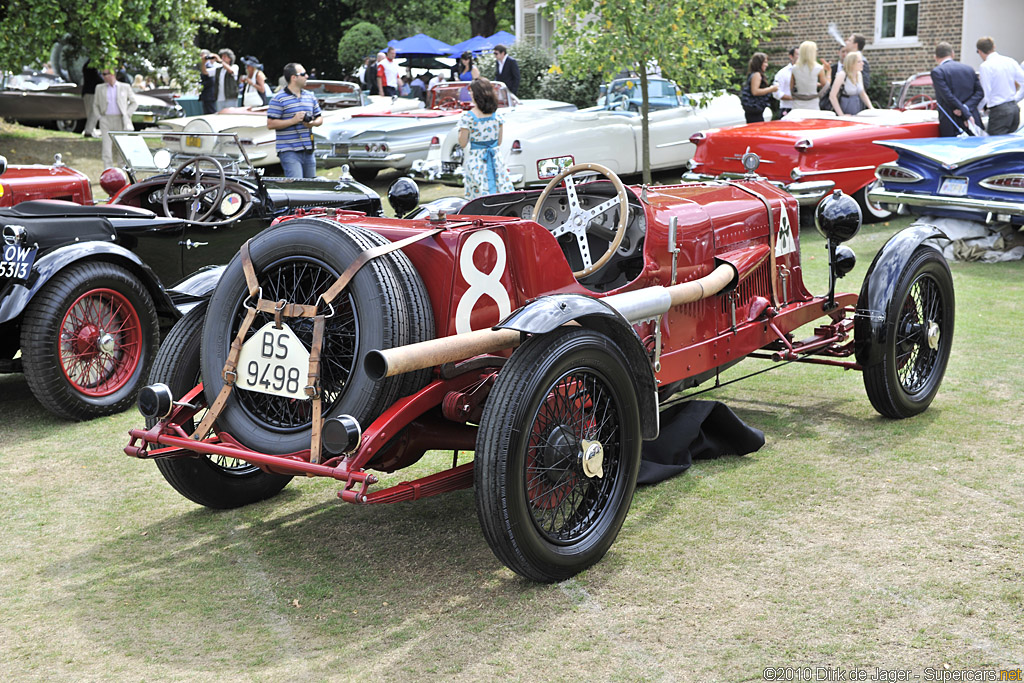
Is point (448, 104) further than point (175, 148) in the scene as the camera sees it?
Yes

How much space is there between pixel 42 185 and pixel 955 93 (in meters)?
9.44

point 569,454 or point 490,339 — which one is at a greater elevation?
point 490,339

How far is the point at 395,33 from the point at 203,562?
130 ft

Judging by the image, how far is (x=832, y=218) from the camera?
17.7 ft

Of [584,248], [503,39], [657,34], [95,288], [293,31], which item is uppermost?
[293,31]

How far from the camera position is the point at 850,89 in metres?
13.8

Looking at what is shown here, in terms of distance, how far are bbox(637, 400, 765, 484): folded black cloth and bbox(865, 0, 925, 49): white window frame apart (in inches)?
677

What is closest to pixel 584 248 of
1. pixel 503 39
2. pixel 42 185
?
pixel 42 185

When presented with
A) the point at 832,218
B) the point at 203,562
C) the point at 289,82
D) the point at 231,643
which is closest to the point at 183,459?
the point at 203,562

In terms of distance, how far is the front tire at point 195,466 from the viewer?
3975mm

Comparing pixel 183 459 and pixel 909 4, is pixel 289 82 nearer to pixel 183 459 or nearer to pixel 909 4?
pixel 183 459

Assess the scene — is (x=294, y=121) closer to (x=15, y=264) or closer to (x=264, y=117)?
(x=15, y=264)

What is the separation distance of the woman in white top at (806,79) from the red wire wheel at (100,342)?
10.5 m

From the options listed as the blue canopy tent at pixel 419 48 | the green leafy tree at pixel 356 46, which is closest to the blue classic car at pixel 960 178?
the blue canopy tent at pixel 419 48
